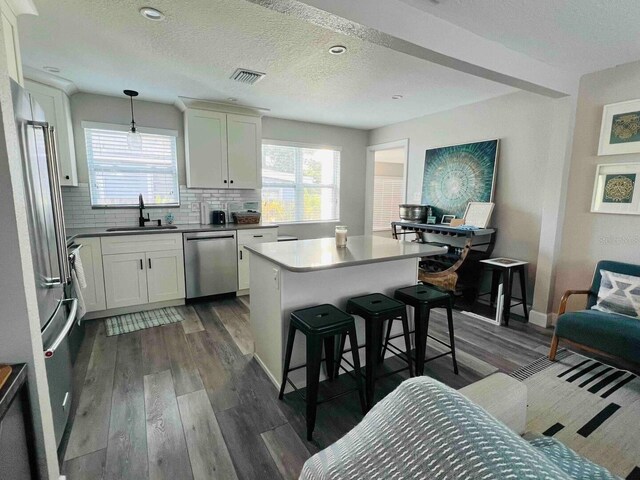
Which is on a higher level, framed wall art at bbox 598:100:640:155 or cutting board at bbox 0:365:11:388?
framed wall art at bbox 598:100:640:155

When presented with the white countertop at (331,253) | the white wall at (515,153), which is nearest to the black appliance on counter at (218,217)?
the white countertop at (331,253)

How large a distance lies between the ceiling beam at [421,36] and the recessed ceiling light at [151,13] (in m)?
0.86

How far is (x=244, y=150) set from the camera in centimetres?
427

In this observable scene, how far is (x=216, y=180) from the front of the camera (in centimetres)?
416

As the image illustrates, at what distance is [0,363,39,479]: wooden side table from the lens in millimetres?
997

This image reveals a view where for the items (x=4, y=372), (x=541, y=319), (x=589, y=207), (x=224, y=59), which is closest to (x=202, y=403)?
(x=4, y=372)

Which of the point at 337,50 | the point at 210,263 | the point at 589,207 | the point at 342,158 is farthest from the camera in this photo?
Result: the point at 342,158

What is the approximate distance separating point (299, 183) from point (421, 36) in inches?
132

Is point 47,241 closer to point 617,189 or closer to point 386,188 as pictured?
point 617,189

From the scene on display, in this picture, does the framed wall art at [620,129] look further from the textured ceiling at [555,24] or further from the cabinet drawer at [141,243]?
the cabinet drawer at [141,243]

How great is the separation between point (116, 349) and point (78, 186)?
83.6 inches

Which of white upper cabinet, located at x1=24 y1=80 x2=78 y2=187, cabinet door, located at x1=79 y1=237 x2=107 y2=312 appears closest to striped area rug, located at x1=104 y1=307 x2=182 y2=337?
cabinet door, located at x1=79 y1=237 x2=107 y2=312

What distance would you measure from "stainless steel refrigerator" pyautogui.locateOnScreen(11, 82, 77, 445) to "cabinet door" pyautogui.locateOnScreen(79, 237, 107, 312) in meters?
1.58

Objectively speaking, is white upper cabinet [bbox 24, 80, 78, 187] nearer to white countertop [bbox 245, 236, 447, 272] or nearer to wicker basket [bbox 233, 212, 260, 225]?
wicker basket [bbox 233, 212, 260, 225]
